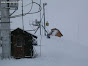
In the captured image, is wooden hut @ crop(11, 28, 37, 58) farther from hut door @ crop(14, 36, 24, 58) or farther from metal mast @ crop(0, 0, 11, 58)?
metal mast @ crop(0, 0, 11, 58)

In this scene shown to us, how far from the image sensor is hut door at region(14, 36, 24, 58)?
39.2ft

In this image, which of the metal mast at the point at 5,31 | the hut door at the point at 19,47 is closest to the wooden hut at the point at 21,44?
the hut door at the point at 19,47

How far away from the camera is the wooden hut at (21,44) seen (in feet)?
39.4

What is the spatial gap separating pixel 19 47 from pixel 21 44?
279 mm

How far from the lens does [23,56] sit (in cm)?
1209

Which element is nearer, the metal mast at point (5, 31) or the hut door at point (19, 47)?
the metal mast at point (5, 31)

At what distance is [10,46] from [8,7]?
3.03 metres

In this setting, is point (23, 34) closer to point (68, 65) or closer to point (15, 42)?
point (15, 42)

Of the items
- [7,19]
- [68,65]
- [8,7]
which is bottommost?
[68,65]

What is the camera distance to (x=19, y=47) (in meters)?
12.0

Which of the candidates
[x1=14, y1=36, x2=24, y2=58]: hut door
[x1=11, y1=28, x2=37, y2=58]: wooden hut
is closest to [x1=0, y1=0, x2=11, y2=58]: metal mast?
[x1=11, y1=28, x2=37, y2=58]: wooden hut

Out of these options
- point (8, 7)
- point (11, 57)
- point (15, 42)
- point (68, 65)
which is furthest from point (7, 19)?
point (68, 65)

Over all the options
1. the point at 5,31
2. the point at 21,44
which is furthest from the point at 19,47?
the point at 5,31

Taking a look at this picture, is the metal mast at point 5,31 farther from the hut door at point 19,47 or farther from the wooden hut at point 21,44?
the hut door at point 19,47
